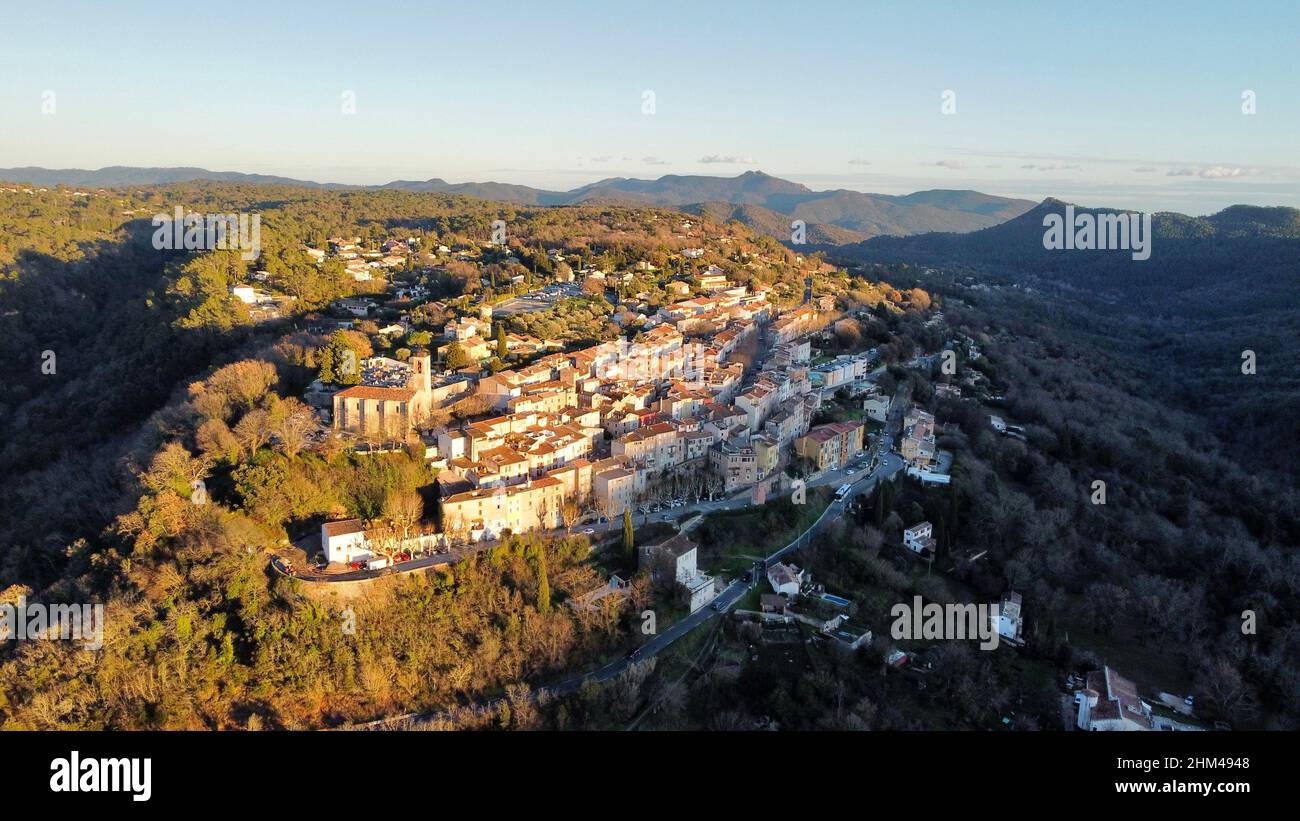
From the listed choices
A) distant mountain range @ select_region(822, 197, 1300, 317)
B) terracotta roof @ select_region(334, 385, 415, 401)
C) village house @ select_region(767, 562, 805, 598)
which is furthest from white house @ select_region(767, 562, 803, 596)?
distant mountain range @ select_region(822, 197, 1300, 317)

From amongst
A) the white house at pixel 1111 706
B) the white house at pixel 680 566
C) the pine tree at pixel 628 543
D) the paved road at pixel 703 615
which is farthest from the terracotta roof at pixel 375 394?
the white house at pixel 1111 706

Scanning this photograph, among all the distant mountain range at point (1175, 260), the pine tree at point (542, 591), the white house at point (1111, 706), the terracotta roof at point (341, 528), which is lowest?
the white house at point (1111, 706)

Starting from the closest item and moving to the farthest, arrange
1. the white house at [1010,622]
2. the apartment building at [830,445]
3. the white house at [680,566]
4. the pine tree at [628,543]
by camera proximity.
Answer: the white house at [680,566] < the pine tree at [628,543] < the white house at [1010,622] < the apartment building at [830,445]

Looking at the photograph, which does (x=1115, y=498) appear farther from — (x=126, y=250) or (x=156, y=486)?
(x=126, y=250)

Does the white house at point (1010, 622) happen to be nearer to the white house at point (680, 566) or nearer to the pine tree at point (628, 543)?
the white house at point (680, 566)

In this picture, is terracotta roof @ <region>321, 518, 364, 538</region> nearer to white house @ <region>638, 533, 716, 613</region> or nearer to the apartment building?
white house @ <region>638, 533, 716, 613</region>

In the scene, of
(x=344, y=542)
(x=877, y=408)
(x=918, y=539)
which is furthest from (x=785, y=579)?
(x=877, y=408)
